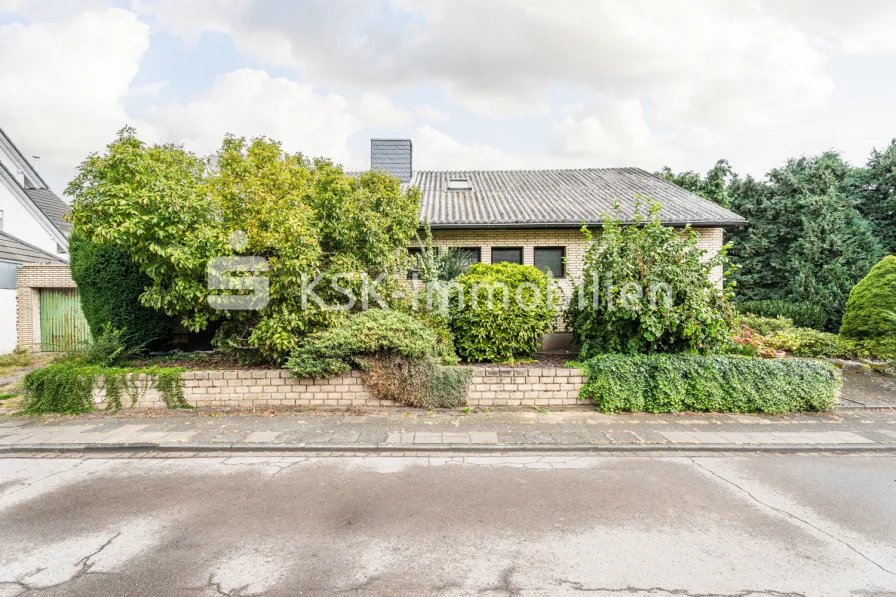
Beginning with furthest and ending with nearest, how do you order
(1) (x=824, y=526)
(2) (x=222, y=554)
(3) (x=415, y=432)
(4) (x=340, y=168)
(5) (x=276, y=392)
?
(4) (x=340, y=168) < (5) (x=276, y=392) < (3) (x=415, y=432) < (1) (x=824, y=526) < (2) (x=222, y=554)

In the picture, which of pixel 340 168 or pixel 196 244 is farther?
pixel 340 168

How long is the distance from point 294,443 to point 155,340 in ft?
18.0

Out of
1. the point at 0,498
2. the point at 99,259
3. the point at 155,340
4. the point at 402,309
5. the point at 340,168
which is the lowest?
the point at 0,498

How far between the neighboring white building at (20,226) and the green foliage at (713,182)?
25.3 m

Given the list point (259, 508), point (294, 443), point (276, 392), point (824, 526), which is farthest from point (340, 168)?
point (824, 526)

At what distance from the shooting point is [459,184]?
55.9 feet

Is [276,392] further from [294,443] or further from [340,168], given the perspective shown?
[340,168]

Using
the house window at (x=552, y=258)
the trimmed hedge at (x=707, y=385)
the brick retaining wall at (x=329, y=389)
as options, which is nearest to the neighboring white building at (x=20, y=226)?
the brick retaining wall at (x=329, y=389)

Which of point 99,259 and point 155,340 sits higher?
point 99,259

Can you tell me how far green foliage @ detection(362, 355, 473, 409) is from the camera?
7.42 m

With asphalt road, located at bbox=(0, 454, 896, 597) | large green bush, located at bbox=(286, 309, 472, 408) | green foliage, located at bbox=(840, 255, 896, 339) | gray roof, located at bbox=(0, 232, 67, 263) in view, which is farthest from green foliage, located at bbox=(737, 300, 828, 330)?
gray roof, located at bbox=(0, 232, 67, 263)

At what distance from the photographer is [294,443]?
596 cm

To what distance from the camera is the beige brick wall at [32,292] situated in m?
12.7

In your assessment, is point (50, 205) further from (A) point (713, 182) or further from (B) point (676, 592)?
(A) point (713, 182)
